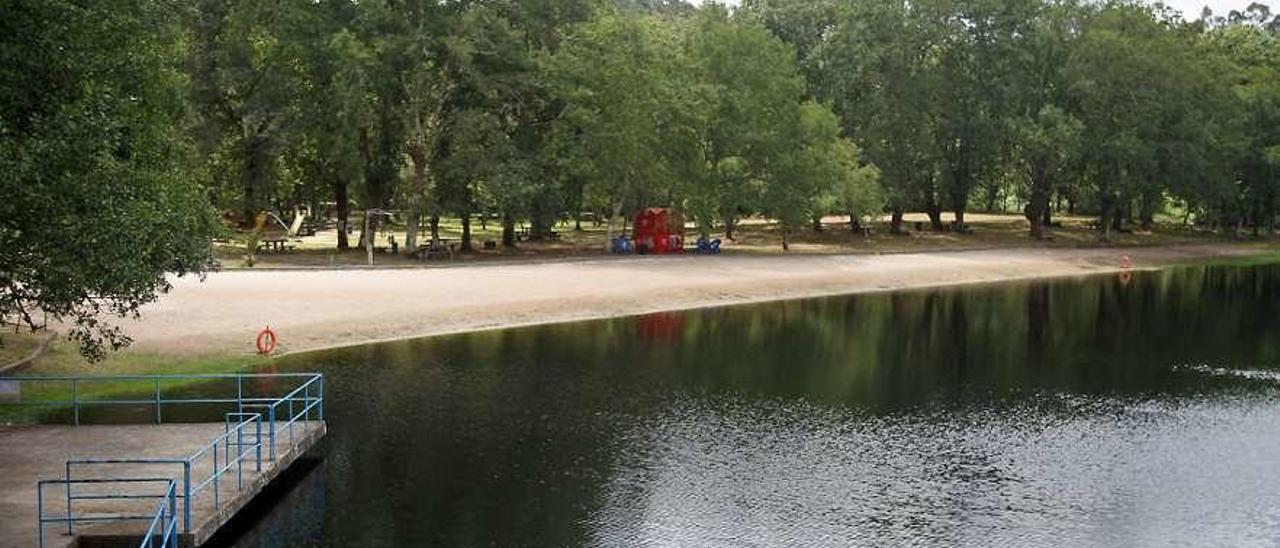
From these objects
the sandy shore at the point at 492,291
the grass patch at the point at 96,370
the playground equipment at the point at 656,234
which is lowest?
the grass patch at the point at 96,370

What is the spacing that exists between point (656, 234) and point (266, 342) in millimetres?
40031

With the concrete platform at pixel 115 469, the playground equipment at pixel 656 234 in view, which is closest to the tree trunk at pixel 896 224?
the playground equipment at pixel 656 234

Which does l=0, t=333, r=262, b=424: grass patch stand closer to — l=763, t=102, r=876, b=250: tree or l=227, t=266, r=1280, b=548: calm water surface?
l=227, t=266, r=1280, b=548: calm water surface

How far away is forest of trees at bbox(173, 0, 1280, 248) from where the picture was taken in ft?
221

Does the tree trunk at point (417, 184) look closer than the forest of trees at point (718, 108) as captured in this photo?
No

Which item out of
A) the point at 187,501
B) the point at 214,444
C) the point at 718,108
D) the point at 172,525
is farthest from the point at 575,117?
the point at 172,525

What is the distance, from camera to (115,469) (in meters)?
22.5

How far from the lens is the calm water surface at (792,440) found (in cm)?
2192

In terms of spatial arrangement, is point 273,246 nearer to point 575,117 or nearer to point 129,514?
point 575,117

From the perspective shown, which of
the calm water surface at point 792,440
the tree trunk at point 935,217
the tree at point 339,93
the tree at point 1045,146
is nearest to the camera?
the calm water surface at point 792,440

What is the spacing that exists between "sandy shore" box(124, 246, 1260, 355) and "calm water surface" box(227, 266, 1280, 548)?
2.80 meters

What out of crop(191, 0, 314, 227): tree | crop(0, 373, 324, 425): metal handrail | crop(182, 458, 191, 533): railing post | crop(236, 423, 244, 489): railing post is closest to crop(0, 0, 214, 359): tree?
crop(0, 373, 324, 425): metal handrail

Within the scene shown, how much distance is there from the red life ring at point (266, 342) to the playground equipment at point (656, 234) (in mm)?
38449

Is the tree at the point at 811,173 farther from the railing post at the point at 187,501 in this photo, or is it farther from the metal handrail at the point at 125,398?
the railing post at the point at 187,501
